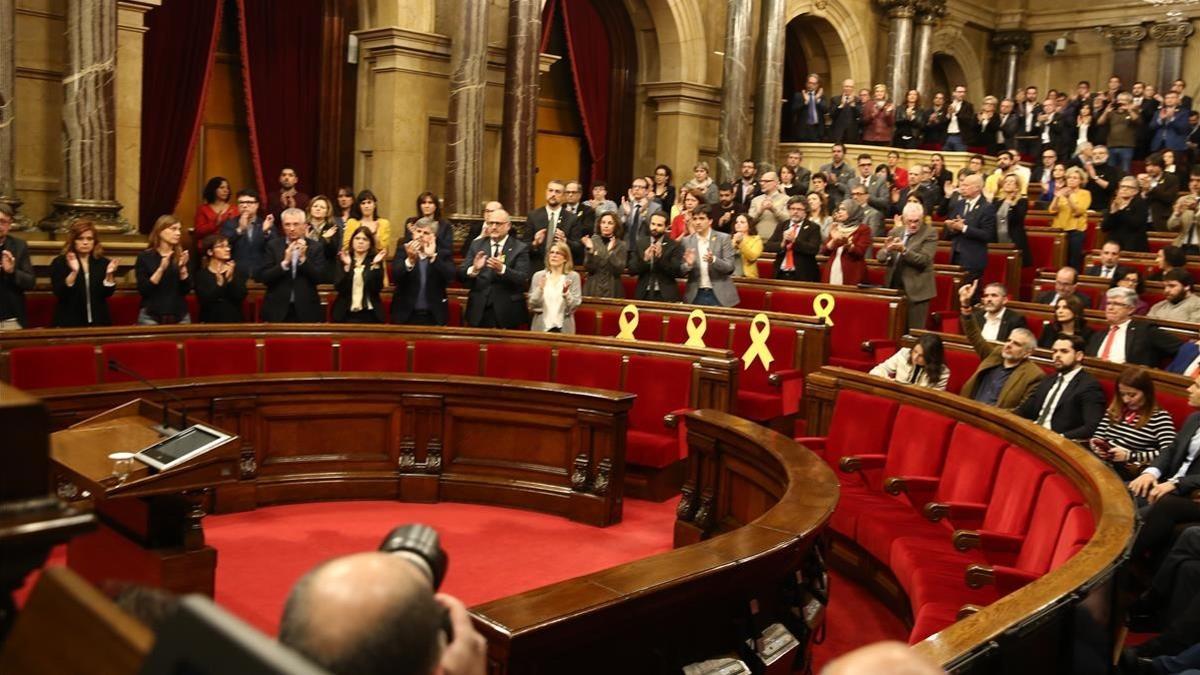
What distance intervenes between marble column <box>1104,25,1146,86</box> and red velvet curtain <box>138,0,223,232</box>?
1458 cm

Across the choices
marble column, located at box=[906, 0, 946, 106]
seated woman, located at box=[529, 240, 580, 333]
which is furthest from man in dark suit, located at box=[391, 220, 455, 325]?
marble column, located at box=[906, 0, 946, 106]

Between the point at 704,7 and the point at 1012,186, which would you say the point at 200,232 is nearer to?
the point at 1012,186

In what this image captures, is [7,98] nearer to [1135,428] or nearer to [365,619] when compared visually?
[1135,428]

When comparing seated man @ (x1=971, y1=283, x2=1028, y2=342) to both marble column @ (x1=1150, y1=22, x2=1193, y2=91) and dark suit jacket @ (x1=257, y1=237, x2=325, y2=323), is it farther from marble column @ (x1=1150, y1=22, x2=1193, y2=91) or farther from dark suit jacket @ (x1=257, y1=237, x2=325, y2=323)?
marble column @ (x1=1150, y1=22, x2=1193, y2=91)

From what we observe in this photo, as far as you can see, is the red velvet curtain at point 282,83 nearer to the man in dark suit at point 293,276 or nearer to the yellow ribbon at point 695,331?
the man in dark suit at point 293,276

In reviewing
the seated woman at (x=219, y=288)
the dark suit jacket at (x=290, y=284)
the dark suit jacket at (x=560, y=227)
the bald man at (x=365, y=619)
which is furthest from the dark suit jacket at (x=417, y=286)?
the bald man at (x=365, y=619)

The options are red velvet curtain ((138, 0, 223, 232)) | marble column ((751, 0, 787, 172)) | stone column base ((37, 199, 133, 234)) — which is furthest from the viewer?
marble column ((751, 0, 787, 172))

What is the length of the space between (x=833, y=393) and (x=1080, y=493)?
2059mm

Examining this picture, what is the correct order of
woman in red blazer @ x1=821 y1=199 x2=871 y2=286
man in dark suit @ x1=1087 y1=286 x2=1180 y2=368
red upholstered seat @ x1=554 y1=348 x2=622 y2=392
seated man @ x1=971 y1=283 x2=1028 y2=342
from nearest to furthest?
man in dark suit @ x1=1087 y1=286 x2=1180 y2=368 → red upholstered seat @ x1=554 y1=348 x2=622 y2=392 → seated man @ x1=971 y1=283 x2=1028 y2=342 → woman in red blazer @ x1=821 y1=199 x2=871 y2=286

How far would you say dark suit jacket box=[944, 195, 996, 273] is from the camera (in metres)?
8.70

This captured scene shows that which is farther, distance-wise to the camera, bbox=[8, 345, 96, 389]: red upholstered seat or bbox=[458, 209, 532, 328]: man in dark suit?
bbox=[458, 209, 532, 328]: man in dark suit

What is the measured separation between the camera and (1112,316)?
631 cm

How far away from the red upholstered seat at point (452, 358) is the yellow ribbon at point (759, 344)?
1.68m

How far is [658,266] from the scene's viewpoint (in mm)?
8195
